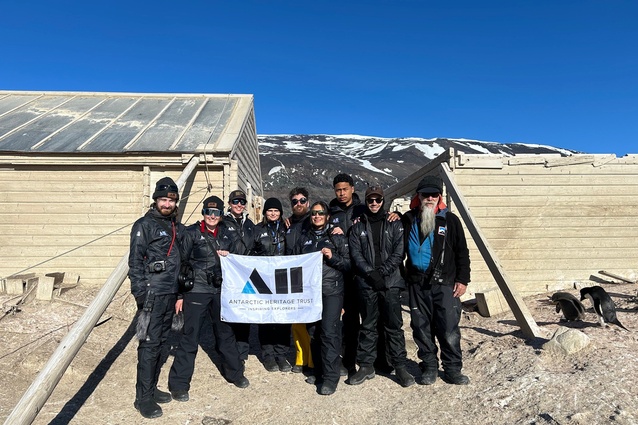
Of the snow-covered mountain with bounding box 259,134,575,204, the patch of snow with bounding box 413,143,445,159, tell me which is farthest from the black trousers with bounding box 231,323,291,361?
the patch of snow with bounding box 413,143,445,159

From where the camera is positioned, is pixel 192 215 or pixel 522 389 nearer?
pixel 522 389

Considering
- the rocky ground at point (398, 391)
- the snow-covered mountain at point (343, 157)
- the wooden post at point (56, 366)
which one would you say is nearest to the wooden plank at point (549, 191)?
the rocky ground at point (398, 391)

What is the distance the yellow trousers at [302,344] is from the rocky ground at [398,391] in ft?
0.72

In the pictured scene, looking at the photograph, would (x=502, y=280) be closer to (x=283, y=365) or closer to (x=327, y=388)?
(x=327, y=388)

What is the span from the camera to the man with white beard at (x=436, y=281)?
4238mm

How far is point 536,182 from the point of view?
27.2ft

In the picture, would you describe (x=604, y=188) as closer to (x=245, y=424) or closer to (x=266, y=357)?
(x=266, y=357)

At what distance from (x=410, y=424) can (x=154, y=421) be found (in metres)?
2.35

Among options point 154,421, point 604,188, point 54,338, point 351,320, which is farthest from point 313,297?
point 604,188

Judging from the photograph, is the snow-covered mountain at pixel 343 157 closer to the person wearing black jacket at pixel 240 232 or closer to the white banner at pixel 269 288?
the person wearing black jacket at pixel 240 232

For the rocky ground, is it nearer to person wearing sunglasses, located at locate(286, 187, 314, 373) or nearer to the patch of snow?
person wearing sunglasses, located at locate(286, 187, 314, 373)

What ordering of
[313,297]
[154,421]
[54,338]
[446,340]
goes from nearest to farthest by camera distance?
1. [154,421]
2. [446,340]
3. [313,297]
4. [54,338]

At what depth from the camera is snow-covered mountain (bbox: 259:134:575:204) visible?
139 ft

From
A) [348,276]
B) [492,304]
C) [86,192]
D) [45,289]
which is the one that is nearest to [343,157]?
[86,192]
